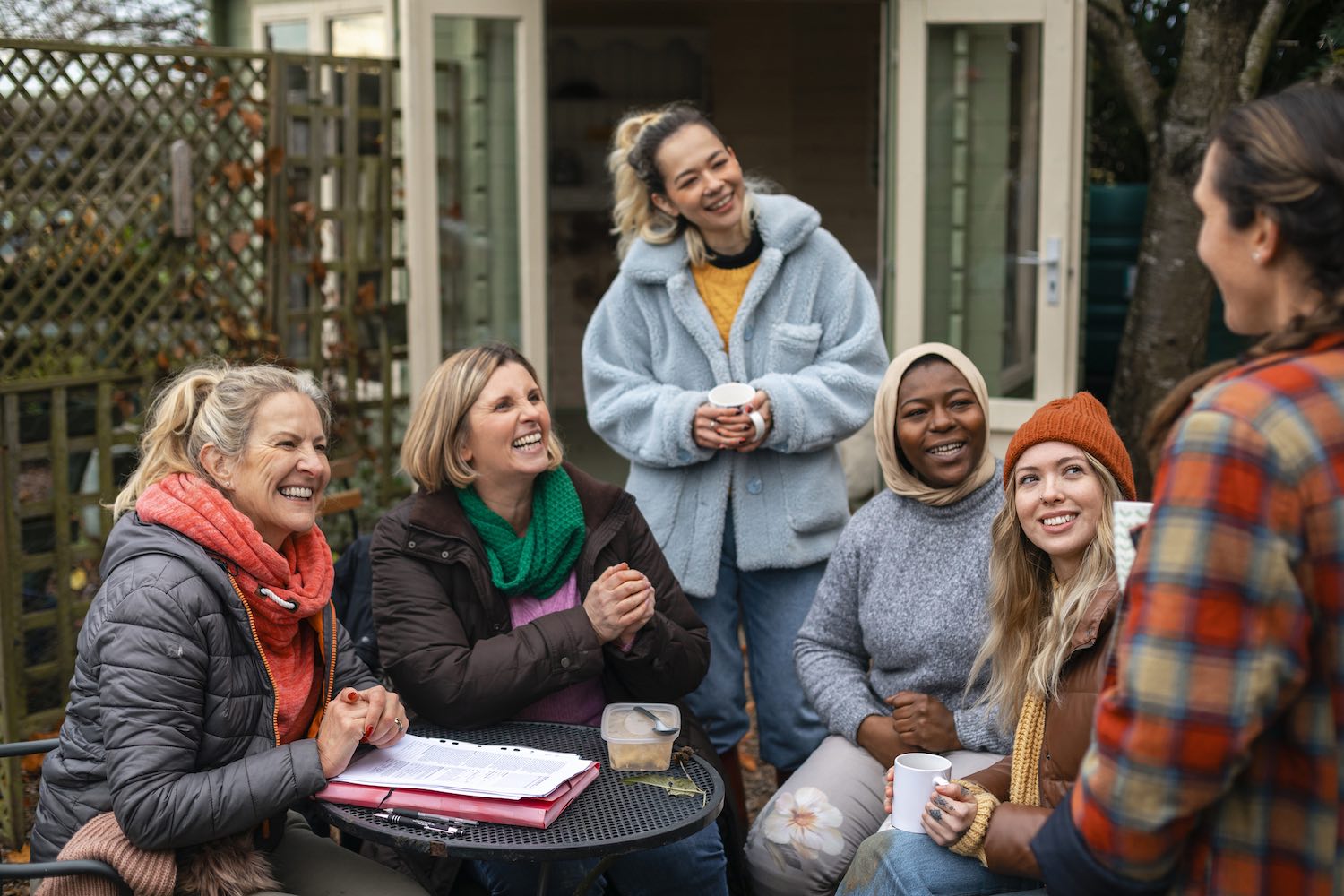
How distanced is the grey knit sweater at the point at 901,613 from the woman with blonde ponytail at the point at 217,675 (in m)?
0.97

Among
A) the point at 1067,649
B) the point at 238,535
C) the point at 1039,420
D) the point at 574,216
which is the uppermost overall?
the point at 574,216

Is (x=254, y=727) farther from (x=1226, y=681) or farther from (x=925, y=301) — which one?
(x=925, y=301)

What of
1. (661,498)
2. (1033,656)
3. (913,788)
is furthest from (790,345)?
(913,788)

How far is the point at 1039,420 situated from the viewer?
258cm

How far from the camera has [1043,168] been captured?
6020mm

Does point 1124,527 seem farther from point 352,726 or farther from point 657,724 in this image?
point 352,726

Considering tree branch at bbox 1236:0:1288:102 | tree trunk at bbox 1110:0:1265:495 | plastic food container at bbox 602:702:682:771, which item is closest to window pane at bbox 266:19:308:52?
tree trunk at bbox 1110:0:1265:495

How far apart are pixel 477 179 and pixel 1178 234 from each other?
3.16 m

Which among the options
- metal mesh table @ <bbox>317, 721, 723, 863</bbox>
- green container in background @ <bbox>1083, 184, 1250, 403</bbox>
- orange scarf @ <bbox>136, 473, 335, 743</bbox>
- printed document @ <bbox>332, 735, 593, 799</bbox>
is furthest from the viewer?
green container in background @ <bbox>1083, 184, 1250, 403</bbox>

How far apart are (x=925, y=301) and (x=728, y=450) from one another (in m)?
2.91

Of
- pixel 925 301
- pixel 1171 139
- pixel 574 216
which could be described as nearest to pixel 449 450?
pixel 925 301

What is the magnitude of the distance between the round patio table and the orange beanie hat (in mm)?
836

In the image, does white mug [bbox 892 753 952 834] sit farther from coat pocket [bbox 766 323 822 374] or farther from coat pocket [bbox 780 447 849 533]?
coat pocket [bbox 766 323 822 374]

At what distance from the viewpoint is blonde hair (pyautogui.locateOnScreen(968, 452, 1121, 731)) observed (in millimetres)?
2453
